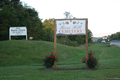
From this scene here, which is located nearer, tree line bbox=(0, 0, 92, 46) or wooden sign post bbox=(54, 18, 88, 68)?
wooden sign post bbox=(54, 18, 88, 68)

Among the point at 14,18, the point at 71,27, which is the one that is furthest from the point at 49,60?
the point at 14,18

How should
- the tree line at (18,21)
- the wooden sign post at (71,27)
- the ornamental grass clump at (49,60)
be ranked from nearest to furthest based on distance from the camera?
the ornamental grass clump at (49,60) < the wooden sign post at (71,27) < the tree line at (18,21)

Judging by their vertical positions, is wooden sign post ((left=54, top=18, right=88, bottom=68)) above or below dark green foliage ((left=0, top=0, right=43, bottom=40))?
below

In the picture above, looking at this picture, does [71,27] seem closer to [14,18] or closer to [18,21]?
[14,18]

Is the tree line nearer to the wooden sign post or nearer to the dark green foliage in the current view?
the dark green foliage

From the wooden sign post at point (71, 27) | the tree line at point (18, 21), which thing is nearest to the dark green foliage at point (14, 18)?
the tree line at point (18, 21)

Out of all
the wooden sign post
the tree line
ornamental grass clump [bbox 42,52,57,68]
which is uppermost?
the tree line

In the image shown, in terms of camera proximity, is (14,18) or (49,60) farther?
(14,18)

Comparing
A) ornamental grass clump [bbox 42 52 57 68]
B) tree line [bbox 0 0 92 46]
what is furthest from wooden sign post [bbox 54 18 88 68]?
tree line [bbox 0 0 92 46]

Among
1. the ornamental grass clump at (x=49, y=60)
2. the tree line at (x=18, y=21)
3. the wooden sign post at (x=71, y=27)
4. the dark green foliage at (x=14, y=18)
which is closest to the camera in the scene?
the ornamental grass clump at (x=49, y=60)

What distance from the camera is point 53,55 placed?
10.1 m

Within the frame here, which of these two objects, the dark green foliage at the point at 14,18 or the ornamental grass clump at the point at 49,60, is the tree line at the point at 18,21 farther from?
the ornamental grass clump at the point at 49,60

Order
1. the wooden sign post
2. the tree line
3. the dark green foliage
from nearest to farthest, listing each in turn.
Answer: the wooden sign post < the dark green foliage < the tree line

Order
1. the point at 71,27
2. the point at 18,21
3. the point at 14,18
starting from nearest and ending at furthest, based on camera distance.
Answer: the point at 71,27 < the point at 14,18 < the point at 18,21
